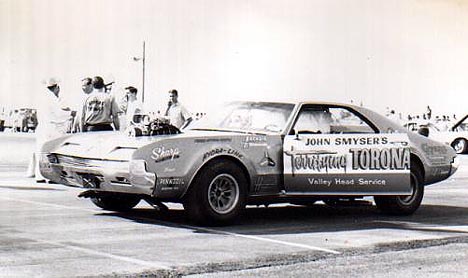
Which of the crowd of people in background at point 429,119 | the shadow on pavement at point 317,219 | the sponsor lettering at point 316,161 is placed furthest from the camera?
the crowd of people in background at point 429,119

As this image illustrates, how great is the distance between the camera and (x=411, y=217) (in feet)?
35.1

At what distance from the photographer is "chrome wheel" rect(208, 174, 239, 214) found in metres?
9.20

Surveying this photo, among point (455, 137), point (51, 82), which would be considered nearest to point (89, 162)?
point (51, 82)

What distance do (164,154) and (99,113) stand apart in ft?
16.4

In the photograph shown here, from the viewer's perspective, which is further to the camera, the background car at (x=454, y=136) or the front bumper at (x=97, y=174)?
the background car at (x=454, y=136)

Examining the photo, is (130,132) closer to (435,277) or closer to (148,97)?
(435,277)

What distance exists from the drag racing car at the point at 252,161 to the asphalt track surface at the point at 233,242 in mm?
322

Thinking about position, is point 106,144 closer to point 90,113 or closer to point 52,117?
point 90,113

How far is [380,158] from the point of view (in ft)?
32.9

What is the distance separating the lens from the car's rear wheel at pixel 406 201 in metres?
10.7

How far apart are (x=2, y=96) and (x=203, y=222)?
50.9 ft

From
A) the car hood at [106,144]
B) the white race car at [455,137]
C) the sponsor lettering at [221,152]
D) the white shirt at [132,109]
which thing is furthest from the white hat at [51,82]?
the white race car at [455,137]

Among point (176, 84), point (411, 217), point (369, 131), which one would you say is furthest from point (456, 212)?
point (176, 84)

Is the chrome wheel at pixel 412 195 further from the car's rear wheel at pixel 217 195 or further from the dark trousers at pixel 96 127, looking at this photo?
the dark trousers at pixel 96 127
